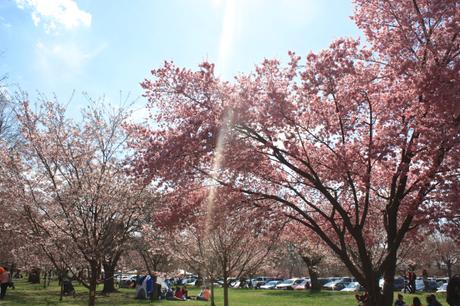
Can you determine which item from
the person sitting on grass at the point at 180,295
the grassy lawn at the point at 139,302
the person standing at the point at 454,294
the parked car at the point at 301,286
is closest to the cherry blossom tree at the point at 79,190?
the person standing at the point at 454,294

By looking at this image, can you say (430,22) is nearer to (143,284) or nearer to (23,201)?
(23,201)

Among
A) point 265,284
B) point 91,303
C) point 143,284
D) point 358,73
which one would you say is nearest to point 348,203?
point 358,73

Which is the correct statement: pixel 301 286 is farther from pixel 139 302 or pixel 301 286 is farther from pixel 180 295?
pixel 139 302

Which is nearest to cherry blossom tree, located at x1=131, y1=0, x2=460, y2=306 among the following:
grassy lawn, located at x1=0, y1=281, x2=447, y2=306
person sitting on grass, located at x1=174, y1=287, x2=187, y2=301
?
grassy lawn, located at x1=0, y1=281, x2=447, y2=306

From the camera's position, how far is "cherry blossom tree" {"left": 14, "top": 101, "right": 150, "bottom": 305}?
8422mm

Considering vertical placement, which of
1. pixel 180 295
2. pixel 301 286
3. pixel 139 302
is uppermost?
pixel 301 286

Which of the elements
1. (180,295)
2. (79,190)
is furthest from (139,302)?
(79,190)

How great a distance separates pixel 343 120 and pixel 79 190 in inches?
211

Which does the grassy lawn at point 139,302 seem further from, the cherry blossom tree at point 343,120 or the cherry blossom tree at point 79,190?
the cherry blossom tree at point 343,120

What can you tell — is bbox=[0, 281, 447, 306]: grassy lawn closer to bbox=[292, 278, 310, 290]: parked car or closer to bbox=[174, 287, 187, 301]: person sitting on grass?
bbox=[174, 287, 187, 301]: person sitting on grass

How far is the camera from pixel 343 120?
855cm

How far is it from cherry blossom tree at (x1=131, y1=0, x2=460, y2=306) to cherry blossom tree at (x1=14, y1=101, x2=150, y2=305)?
1.09 meters

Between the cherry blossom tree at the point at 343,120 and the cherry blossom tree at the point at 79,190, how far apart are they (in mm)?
1092

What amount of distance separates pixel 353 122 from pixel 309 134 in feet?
3.08
